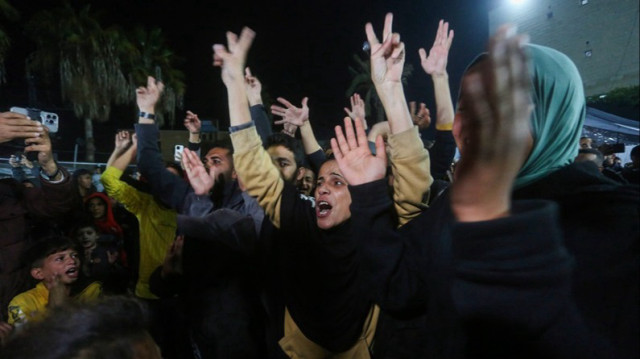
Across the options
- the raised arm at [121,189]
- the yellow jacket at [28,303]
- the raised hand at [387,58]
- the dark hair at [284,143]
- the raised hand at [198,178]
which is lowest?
the yellow jacket at [28,303]

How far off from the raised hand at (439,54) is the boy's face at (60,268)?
10.3 feet

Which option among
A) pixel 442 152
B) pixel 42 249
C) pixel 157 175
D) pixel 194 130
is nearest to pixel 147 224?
pixel 157 175

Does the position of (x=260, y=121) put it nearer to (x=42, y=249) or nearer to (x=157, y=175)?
(x=157, y=175)

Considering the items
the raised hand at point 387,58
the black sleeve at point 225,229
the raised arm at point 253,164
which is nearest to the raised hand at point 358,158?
the raised hand at point 387,58

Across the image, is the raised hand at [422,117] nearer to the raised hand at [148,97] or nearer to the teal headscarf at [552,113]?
the raised hand at [148,97]

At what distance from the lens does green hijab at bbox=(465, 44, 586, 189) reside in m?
0.99

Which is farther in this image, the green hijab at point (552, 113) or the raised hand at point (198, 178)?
the raised hand at point (198, 178)

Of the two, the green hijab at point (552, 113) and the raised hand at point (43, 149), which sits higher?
the green hijab at point (552, 113)

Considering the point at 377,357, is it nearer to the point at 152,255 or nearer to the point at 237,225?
the point at 237,225

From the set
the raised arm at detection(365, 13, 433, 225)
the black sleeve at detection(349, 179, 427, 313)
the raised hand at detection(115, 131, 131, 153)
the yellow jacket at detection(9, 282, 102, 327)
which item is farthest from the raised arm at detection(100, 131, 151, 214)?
the black sleeve at detection(349, 179, 427, 313)

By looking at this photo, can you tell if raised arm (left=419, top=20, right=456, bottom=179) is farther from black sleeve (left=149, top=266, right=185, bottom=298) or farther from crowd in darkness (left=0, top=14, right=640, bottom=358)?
black sleeve (left=149, top=266, right=185, bottom=298)

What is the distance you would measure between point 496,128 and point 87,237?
4966 mm

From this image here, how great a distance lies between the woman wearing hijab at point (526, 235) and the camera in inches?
26.4

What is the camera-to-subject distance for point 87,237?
467cm
